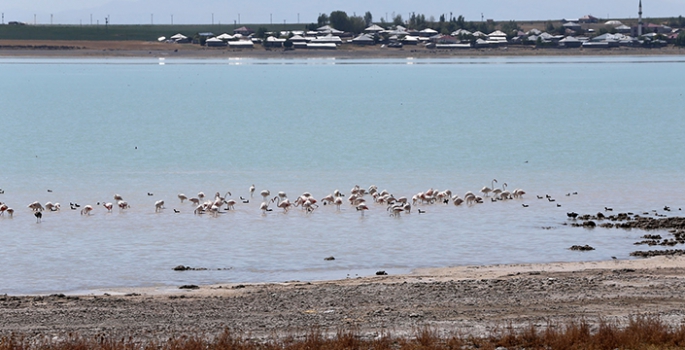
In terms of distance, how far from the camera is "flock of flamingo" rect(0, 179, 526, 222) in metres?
27.7

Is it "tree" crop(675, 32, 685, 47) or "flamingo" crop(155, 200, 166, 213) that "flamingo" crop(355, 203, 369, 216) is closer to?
"flamingo" crop(155, 200, 166, 213)

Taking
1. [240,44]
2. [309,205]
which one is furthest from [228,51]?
[309,205]

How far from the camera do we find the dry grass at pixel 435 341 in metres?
12.1

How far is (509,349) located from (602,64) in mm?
171996

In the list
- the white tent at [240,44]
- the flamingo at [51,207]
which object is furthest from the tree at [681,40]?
the flamingo at [51,207]

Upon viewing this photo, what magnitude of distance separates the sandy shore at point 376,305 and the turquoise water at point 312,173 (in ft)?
7.16

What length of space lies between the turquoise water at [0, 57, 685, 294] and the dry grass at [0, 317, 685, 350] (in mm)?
6634

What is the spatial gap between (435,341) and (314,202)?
53.7 feet

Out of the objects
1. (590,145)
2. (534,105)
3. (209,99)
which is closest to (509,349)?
(590,145)

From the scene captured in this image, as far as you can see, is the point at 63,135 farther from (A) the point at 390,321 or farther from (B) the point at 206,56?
(B) the point at 206,56

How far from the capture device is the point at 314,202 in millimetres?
28516

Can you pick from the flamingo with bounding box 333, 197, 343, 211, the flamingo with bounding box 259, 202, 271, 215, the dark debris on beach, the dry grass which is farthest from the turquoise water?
the dry grass

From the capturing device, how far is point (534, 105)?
8256cm

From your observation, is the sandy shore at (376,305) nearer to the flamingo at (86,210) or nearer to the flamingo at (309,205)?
the flamingo at (309,205)
